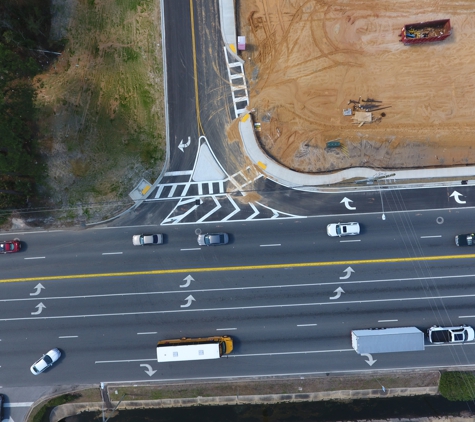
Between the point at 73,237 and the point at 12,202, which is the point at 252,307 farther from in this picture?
the point at 12,202

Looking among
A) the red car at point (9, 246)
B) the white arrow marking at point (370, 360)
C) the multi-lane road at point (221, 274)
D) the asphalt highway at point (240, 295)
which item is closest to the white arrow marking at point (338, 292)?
the multi-lane road at point (221, 274)

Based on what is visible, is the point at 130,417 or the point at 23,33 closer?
the point at 23,33

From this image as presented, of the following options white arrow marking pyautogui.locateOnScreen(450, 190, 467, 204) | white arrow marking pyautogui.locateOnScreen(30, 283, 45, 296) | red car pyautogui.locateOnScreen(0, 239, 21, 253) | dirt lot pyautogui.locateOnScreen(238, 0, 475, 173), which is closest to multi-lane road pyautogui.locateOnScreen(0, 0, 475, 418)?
white arrow marking pyautogui.locateOnScreen(30, 283, 45, 296)

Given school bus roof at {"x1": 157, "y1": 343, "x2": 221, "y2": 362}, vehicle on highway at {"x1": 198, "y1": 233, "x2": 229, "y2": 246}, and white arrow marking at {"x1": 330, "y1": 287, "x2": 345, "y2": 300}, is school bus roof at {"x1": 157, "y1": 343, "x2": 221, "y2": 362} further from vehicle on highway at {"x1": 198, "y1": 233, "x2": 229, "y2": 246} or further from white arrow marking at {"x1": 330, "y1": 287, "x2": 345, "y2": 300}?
white arrow marking at {"x1": 330, "y1": 287, "x2": 345, "y2": 300}

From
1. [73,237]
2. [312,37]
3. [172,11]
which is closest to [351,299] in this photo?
[312,37]

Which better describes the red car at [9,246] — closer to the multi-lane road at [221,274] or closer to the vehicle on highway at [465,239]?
the multi-lane road at [221,274]

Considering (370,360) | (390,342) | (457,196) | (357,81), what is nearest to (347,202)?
(457,196)

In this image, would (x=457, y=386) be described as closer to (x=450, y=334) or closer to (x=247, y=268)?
(x=450, y=334)
